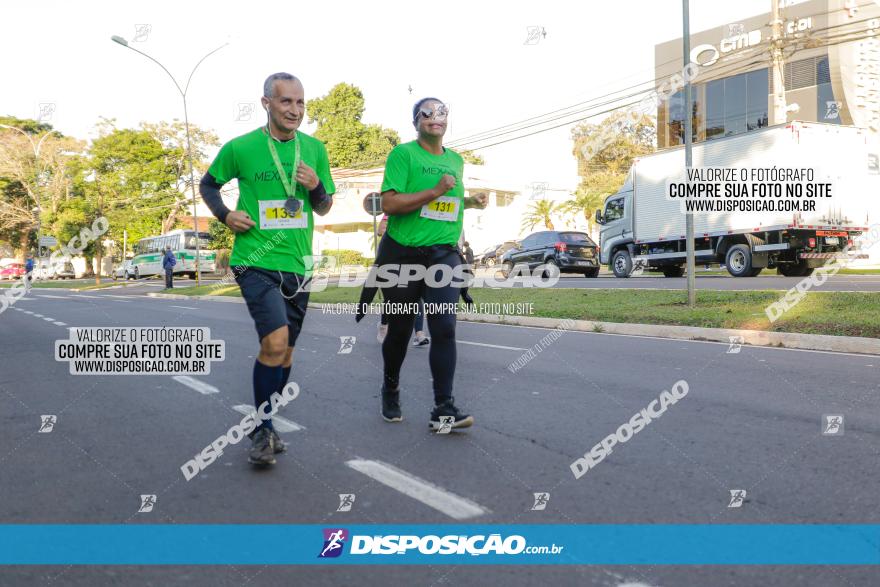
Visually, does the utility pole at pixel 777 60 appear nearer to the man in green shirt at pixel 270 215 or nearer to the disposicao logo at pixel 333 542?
the man in green shirt at pixel 270 215

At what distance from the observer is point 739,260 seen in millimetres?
21359

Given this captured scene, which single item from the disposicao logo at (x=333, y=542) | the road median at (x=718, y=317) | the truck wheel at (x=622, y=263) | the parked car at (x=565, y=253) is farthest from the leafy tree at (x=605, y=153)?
the disposicao logo at (x=333, y=542)

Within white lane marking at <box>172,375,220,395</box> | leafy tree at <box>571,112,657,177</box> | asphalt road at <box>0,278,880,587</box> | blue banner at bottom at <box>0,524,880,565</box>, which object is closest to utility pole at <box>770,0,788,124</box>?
asphalt road at <box>0,278,880,587</box>

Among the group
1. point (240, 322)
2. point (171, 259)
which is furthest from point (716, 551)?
point (171, 259)

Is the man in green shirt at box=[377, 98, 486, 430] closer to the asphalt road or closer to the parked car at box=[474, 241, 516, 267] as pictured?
the asphalt road

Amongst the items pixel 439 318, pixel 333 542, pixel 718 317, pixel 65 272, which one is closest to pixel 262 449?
pixel 333 542

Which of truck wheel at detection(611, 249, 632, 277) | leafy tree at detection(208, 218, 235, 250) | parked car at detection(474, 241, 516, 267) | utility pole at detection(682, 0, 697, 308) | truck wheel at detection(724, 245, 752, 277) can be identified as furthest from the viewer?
leafy tree at detection(208, 218, 235, 250)

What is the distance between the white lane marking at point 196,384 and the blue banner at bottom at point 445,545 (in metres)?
3.20

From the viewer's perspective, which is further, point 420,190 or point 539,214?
point 539,214

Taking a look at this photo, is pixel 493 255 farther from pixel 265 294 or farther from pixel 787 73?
pixel 265 294

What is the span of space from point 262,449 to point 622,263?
2296 centimetres

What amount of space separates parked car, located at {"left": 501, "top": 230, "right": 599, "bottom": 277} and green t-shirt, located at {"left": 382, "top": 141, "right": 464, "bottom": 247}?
2194 centimetres

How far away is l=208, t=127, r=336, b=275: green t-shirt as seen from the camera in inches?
161

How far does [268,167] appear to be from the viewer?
410 centimetres
